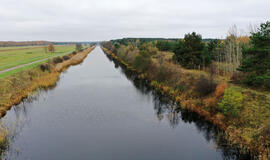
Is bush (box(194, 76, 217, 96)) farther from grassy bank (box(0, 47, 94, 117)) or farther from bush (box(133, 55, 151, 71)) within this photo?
grassy bank (box(0, 47, 94, 117))

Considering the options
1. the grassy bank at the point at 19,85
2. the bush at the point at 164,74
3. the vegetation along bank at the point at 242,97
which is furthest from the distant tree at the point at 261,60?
the grassy bank at the point at 19,85

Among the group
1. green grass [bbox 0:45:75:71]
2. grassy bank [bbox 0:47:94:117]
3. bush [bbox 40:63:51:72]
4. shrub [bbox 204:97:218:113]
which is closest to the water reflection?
shrub [bbox 204:97:218:113]

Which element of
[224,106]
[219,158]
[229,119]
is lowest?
[219,158]

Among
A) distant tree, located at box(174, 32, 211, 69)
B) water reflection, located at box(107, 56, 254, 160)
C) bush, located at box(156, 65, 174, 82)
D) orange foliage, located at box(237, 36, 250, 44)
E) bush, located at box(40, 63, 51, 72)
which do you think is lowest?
water reflection, located at box(107, 56, 254, 160)

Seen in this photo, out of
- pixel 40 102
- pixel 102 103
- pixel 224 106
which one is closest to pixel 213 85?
pixel 224 106

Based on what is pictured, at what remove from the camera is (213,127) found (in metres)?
21.9

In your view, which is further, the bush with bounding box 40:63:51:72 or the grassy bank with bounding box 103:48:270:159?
the bush with bounding box 40:63:51:72

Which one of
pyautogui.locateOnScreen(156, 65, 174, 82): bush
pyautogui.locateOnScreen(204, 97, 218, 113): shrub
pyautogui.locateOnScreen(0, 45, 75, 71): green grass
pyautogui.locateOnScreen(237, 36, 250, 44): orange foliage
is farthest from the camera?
pyautogui.locateOnScreen(0, 45, 75, 71): green grass

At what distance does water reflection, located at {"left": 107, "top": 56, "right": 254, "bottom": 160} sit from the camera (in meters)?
16.8

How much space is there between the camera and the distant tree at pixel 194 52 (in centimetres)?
4150

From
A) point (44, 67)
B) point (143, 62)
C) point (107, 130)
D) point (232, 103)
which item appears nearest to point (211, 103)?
point (232, 103)

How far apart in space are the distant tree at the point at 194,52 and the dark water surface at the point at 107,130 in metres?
15.3

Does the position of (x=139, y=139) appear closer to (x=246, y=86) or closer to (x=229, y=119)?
(x=229, y=119)

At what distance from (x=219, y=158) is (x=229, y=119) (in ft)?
21.0
